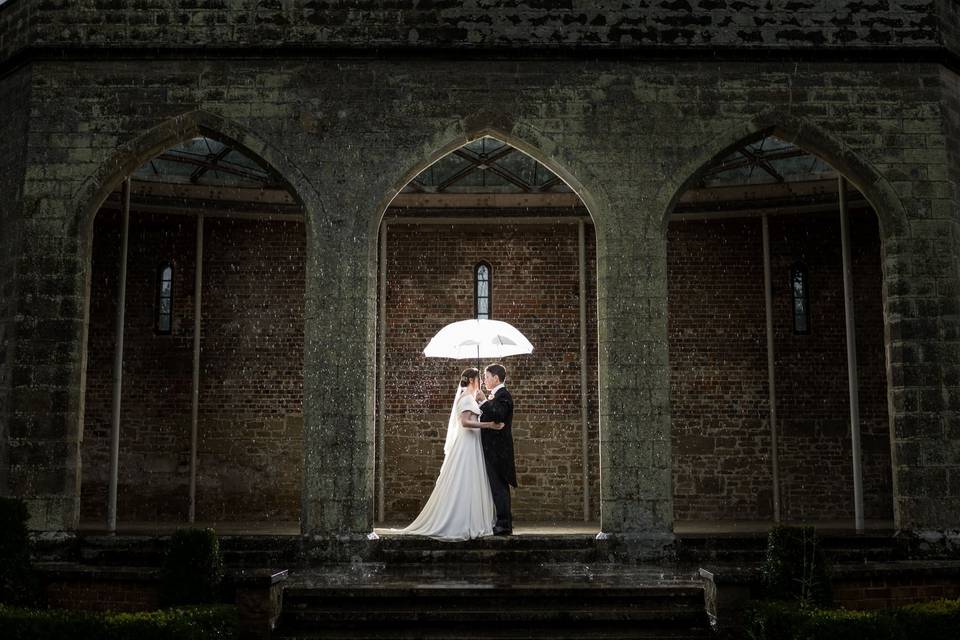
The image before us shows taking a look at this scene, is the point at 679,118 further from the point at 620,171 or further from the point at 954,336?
the point at 954,336

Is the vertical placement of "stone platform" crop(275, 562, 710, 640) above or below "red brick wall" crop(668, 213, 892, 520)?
below

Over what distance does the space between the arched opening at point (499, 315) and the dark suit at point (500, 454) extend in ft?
15.4

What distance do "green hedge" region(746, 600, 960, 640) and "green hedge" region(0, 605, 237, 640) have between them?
3.79 metres

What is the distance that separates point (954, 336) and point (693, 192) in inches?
217

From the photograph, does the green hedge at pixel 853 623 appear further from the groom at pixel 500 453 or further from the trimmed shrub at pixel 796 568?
the groom at pixel 500 453

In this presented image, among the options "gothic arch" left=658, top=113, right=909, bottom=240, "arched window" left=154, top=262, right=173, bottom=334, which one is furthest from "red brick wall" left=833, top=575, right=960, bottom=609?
"arched window" left=154, top=262, right=173, bottom=334

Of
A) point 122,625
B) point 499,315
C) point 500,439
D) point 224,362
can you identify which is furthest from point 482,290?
point 122,625

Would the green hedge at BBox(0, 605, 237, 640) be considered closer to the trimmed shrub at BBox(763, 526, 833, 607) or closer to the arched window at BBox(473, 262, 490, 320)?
the trimmed shrub at BBox(763, 526, 833, 607)

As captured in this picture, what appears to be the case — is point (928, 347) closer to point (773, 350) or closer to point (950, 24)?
point (950, 24)

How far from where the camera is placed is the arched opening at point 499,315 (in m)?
15.2

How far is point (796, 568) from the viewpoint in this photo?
23.8 ft

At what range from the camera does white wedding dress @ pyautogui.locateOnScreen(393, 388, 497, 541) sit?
10172mm

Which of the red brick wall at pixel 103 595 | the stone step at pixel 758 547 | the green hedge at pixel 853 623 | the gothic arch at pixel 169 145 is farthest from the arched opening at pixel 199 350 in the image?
the green hedge at pixel 853 623

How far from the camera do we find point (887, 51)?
10.8 metres
